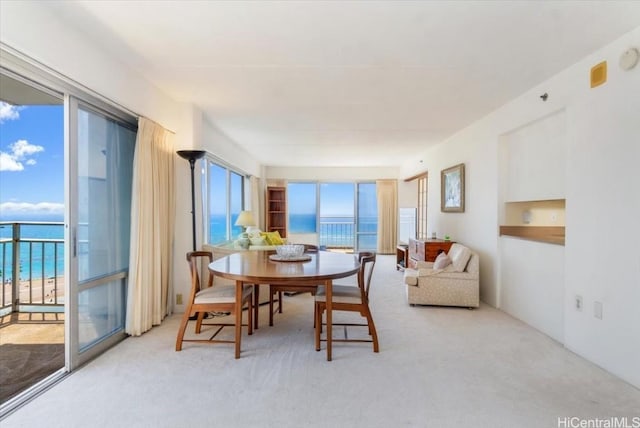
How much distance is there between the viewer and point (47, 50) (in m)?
1.91

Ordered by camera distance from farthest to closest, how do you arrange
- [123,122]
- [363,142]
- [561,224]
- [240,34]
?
[363,142], [561,224], [123,122], [240,34]

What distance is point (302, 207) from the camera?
29.2 feet

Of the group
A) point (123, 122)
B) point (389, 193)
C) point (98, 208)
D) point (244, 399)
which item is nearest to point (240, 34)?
point (123, 122)

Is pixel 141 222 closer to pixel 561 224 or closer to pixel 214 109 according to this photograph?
pixel 214 109

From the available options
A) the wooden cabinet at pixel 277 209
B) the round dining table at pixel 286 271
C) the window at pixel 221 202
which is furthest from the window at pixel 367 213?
the round dining table at pixel 286 271

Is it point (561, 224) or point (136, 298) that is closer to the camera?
point (136, 298)

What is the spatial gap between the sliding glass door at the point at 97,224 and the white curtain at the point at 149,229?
12cm

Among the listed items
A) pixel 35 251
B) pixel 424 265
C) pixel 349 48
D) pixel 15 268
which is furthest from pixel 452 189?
pixel 15 268

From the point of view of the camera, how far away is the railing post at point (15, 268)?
348cm

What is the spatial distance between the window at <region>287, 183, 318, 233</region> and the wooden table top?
5.62 metres

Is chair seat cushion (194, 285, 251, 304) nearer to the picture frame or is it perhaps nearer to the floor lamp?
the floor lamp

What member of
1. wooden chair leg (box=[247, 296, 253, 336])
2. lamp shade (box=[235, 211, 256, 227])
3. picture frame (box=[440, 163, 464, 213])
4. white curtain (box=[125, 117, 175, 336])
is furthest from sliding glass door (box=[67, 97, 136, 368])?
picture frame (box=[440, 163, 464, 213])

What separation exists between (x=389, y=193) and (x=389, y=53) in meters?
6.23

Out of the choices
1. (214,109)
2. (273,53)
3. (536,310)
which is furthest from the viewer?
(214,109)
